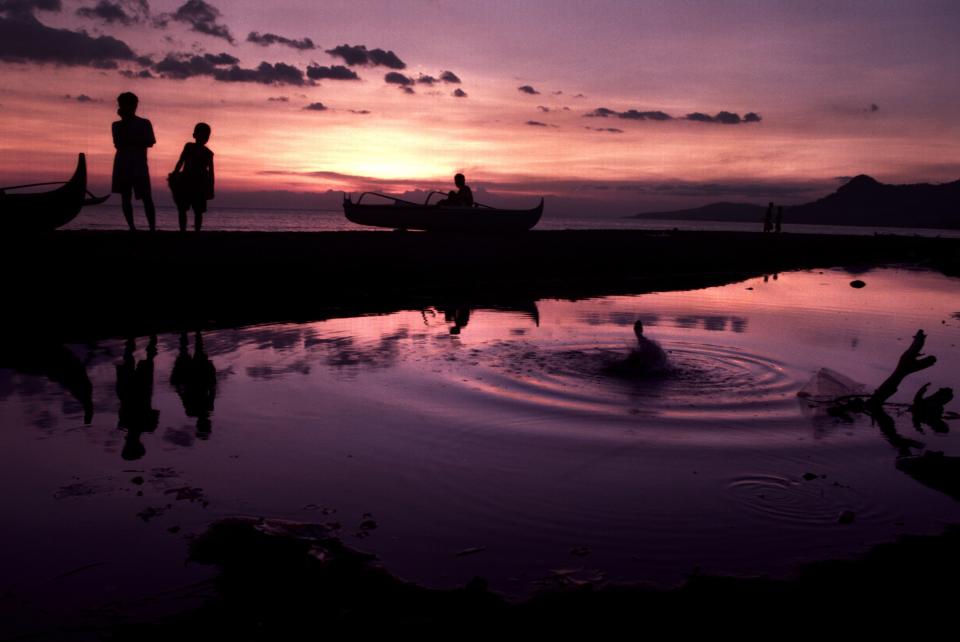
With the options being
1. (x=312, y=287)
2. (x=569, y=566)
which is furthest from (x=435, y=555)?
(x=312, y=287)

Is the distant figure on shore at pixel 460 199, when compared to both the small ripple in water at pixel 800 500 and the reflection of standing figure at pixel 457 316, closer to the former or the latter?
the reflection of standing figure at pixel 457 316

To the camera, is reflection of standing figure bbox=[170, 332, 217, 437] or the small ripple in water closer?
the small ripple in water

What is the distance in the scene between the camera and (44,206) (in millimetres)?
15328

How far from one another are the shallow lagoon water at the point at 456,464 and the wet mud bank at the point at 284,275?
3.00m

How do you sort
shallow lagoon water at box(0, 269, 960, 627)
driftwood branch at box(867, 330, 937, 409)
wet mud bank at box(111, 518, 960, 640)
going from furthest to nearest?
driftwood branch at box(867, 330, 937, 409) < shallow lagoon water at box(0, 269, 960, 627) < wet mud bank at box(111, 518, 960, 640)

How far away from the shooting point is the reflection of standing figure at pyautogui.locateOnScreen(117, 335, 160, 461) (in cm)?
634

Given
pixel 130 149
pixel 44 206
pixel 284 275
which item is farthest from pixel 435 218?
pixel 44 206

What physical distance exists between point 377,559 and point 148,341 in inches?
315

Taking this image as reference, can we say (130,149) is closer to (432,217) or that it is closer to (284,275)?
(284,275)

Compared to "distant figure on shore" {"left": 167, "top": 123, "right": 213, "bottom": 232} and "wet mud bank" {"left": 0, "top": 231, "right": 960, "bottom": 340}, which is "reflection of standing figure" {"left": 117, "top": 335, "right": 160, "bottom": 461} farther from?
"distant figure on shore" {"left": 167, "top": 123, "right": 213, "bottom": 232}

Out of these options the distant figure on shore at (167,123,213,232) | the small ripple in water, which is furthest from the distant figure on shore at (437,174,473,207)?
the small ripple in water

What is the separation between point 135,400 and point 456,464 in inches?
151

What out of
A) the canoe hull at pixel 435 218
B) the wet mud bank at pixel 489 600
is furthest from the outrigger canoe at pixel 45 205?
the canoe hull at pixel 435 218

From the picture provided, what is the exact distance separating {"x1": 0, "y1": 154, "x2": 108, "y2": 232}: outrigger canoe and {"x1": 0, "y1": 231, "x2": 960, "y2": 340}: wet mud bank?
0.52m
